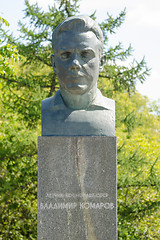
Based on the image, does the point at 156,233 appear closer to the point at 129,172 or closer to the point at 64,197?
the point at 129,172

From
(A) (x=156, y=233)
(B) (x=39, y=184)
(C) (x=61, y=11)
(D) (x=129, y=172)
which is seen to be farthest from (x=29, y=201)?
(B) (x=39, y=184)

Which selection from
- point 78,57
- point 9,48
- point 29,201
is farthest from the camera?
point 29,201

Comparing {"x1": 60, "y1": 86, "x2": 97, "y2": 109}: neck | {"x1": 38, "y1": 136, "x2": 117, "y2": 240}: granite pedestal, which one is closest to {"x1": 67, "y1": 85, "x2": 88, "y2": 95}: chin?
{"x1": 60, "y1": 86, "x2": 97, "y2": 109}: neck

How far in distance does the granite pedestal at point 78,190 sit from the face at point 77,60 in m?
0.61

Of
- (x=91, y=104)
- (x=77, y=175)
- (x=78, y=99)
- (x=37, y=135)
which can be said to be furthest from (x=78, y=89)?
(x=37, y=135)

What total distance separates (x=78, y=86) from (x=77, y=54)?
1.15 ft

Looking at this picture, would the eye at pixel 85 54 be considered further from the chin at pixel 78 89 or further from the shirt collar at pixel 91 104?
the shirt collar at pixel 91 104

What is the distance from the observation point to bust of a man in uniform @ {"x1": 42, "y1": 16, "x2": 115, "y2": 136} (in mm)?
4070

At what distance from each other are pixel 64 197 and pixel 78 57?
1552mm

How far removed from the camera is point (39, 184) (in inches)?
164

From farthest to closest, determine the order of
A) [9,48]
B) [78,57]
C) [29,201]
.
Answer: [29,201]
[9,48]
[78,57]

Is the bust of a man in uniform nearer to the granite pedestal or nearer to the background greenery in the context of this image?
the granite pedestal

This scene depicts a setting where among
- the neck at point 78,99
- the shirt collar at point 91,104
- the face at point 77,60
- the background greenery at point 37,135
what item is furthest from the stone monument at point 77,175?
the background greenery at point 37,135

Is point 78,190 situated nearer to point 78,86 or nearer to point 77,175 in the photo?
point 77,175
